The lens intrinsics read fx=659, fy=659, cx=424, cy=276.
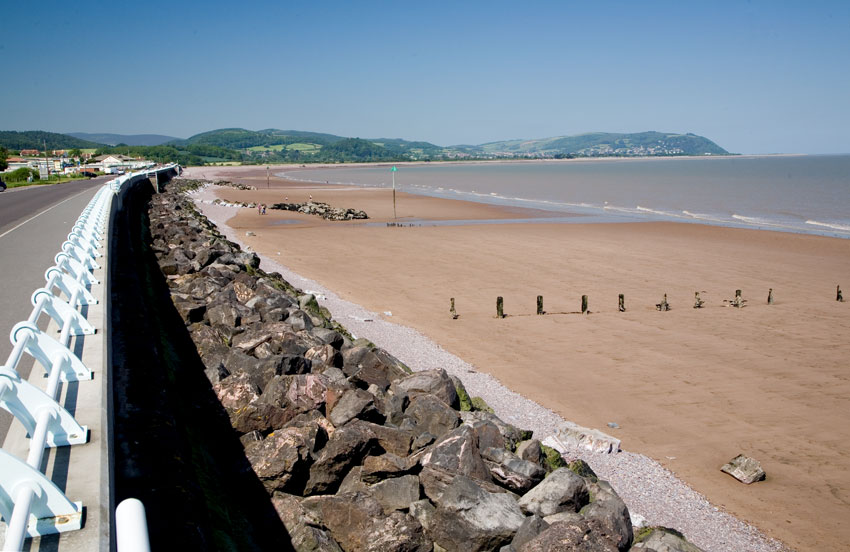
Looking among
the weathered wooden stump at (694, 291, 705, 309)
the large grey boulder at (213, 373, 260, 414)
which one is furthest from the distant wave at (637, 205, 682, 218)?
the large grey boulder at (213, 373, 260, 414)

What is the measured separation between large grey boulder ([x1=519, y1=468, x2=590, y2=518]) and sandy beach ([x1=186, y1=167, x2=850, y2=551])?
247 centimetres

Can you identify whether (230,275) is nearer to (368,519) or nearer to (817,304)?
(368,519)

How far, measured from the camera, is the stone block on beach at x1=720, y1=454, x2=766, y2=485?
732 centimetres

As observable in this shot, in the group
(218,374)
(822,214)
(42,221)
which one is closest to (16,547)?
(218,374)

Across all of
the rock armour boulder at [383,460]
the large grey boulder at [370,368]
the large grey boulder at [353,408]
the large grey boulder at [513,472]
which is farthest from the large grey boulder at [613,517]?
the large grey boulder at [370,368]

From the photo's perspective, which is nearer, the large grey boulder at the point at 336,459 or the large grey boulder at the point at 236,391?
the large grey boulder at the point at 336,459

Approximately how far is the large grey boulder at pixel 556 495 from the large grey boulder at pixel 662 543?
538 millimetres

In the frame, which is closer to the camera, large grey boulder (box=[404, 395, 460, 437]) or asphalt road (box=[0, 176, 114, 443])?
large grey boulder (box=[404, 395, 460, 437])

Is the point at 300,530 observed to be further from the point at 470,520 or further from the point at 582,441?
the point at 582,441

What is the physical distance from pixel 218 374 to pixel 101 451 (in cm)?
356

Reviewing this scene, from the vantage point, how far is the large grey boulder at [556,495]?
5.16 metres

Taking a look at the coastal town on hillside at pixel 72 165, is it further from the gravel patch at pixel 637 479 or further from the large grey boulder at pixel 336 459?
the large grey boulder at pixel 336 459

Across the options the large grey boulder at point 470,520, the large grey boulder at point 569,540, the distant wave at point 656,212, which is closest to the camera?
the large grey boulder at point 569,540

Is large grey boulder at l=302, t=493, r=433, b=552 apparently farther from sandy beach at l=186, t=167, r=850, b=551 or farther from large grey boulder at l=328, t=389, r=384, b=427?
sandy beach at l=186, t=167, r=850, b=551
